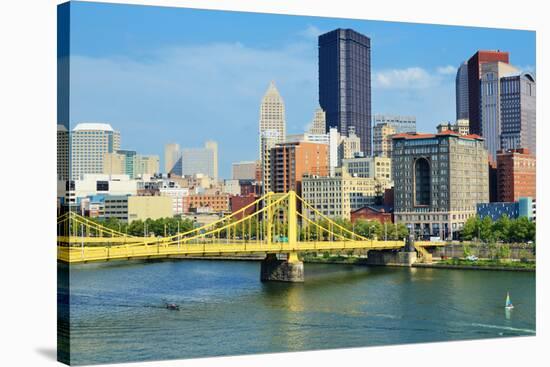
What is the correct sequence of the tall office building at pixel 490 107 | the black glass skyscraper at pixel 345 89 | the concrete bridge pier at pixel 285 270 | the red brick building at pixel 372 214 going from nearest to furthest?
the concrete bridge pier at pixel 285 270 < the red brick building at pixel 372 214 < the tall office building at pixel 490 107 < the black glass skyscraper at pixel 345 89

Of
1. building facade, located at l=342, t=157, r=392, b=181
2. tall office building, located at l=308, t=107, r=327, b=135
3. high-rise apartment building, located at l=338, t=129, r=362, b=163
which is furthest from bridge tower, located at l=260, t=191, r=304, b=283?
tall office building, located at l=308, t=107, r=327, b=135

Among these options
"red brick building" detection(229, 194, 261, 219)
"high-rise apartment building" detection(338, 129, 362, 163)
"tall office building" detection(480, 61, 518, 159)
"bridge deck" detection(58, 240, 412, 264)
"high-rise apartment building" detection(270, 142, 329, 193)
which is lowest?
"bridge deck" detection(58, 240, 412, 264)

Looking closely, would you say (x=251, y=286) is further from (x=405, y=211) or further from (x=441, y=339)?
(x=405, y=211)

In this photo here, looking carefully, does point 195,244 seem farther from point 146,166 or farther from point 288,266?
point 146,166

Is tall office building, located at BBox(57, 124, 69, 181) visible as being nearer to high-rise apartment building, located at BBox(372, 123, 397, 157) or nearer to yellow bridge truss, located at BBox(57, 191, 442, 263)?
yellow bridge truss, located at BBox(57, 191, 442, 263)

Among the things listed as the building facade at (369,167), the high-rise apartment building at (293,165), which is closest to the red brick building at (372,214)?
the high-rise apartment building at (293,165)

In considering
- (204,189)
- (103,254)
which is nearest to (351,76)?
(204,189)

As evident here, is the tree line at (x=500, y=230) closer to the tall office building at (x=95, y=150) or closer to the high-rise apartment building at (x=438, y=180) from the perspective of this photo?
the high-rise apartment building at (x=438, y=180)
